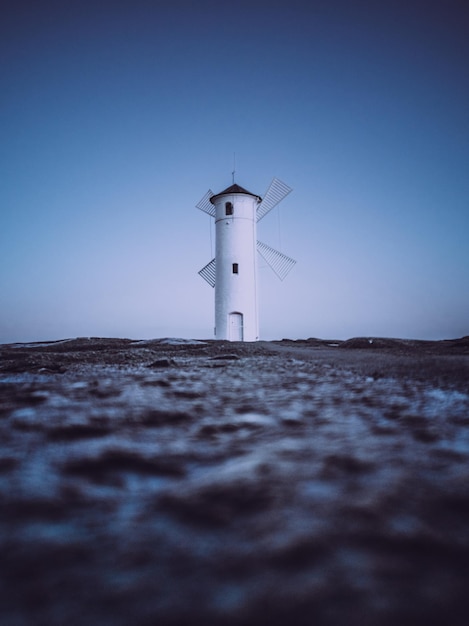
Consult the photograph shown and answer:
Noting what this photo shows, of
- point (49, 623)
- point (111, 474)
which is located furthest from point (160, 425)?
point (49, 623)

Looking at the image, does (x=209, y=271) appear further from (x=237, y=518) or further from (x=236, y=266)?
(x=237, y=518)

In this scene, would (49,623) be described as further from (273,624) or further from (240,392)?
(240,392)

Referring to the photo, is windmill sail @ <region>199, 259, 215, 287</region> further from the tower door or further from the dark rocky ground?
the dark rocky ground

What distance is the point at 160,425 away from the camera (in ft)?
3.18

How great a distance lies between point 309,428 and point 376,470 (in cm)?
28

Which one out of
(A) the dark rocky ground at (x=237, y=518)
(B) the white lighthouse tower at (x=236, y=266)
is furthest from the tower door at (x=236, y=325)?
(A) the dark rocky ground at (x=237, y=518)

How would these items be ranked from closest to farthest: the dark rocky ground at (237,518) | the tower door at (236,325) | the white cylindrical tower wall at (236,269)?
the dark rocky ground at (237,518) → the tower door at (236,325) → the white cylindrical tower wall at (236,269)

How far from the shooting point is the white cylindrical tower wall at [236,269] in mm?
21953

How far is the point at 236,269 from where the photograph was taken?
22.2 m

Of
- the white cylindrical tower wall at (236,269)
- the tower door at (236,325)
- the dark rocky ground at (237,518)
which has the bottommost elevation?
the dark rocky ground at (237,518)

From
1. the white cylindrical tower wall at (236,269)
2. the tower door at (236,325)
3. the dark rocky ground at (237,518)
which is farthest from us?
the white cylindrical tower wall at (236,269)

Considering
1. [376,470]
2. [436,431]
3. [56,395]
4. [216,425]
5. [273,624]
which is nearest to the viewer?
[273,624]

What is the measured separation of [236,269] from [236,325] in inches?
111

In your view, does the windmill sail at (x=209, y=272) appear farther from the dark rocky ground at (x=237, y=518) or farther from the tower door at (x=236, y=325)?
the dark rocky ground at (x=237, y=518)
